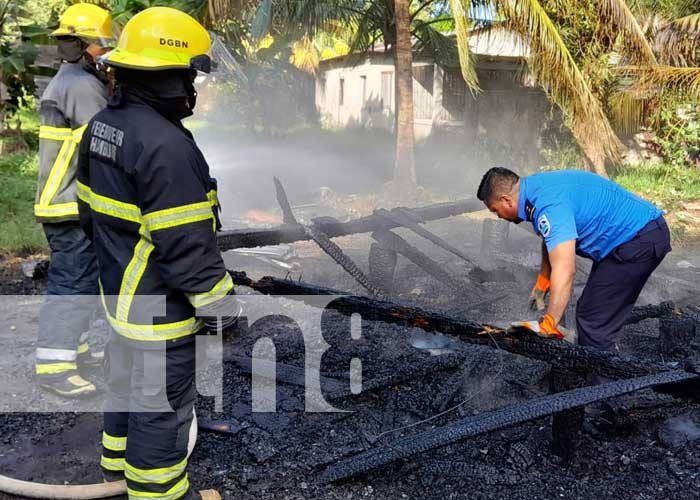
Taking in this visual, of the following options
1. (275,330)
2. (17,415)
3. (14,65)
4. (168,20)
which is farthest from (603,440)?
(14,65)

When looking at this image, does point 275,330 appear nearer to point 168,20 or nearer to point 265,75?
point 168,20

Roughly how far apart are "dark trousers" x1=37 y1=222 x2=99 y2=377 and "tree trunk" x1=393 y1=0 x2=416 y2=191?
9015mm

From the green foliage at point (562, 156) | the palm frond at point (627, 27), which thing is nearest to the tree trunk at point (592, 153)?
the green foliage at point (562, 156)

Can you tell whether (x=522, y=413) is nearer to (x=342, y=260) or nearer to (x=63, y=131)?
(x=342, y=260)

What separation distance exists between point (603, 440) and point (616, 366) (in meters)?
0.71

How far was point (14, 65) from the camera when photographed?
891 cm

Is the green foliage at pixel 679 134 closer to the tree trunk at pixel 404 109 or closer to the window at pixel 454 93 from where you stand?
the tree trunk at pixel 404 109

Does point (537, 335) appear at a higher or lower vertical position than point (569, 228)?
lower

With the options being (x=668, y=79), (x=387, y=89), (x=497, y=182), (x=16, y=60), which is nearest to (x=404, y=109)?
(x=668, y=79)

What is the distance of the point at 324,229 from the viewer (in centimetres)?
503

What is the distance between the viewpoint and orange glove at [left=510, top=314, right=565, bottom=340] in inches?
112

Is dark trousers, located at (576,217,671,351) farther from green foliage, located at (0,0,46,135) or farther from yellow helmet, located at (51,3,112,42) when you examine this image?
green foliage, located at (0,0,46,135)

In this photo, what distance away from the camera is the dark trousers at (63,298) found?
3680 millimetres

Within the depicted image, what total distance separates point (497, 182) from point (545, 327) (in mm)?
861
